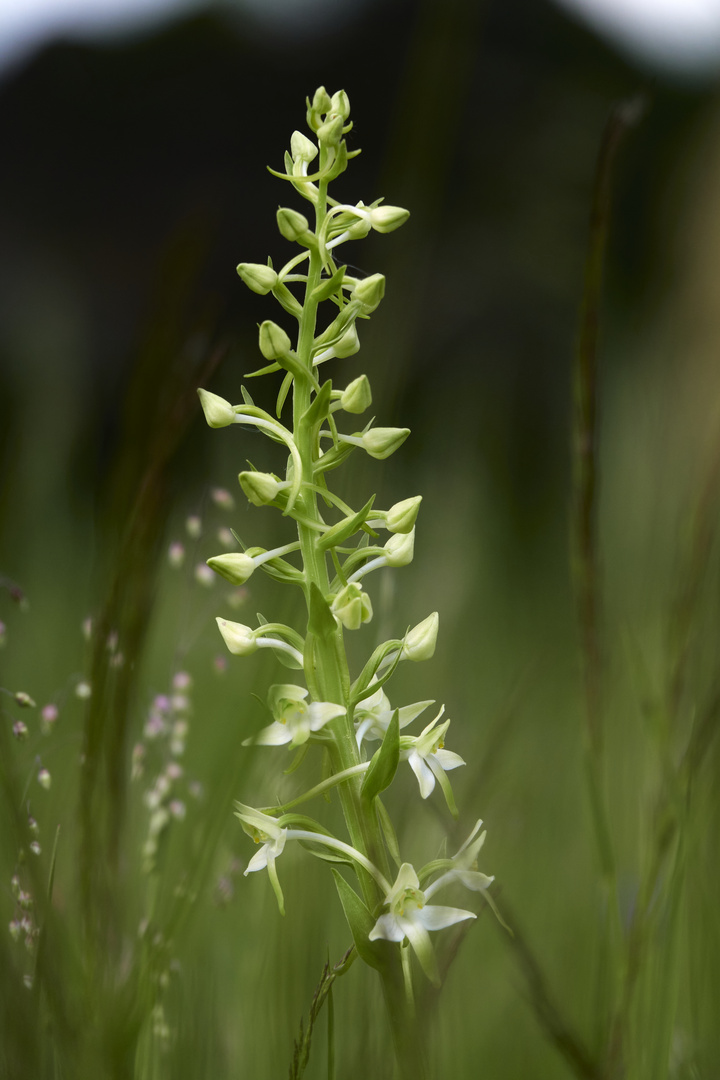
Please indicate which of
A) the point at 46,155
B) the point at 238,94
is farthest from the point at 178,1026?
the point at 238,94

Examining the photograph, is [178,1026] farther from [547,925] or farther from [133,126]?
[133,126]

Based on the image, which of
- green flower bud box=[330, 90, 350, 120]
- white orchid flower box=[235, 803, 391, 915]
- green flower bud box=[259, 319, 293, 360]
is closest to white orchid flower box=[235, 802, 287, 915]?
white orchid flower box=[235, 803, 391, 915]

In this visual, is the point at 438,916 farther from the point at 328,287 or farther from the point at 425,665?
the point at 425,665

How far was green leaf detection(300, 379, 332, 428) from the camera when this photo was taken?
1.90 ft

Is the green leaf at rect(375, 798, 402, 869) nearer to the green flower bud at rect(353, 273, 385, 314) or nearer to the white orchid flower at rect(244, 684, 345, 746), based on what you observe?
the white orchid flower at rect(244, 684, 345, 746)

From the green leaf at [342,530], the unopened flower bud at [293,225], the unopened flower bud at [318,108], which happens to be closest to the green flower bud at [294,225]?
the unopened flower bud at [293,225]

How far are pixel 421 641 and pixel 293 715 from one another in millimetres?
118

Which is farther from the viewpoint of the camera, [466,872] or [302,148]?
[302,148]

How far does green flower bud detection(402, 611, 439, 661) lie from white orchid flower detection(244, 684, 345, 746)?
8 centimetres

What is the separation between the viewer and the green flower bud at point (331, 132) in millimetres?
631

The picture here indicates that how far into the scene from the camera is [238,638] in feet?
1.96

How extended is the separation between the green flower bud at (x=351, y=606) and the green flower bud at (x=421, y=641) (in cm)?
7

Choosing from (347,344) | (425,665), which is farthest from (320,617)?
(425,665)

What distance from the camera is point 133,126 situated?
402 cm
